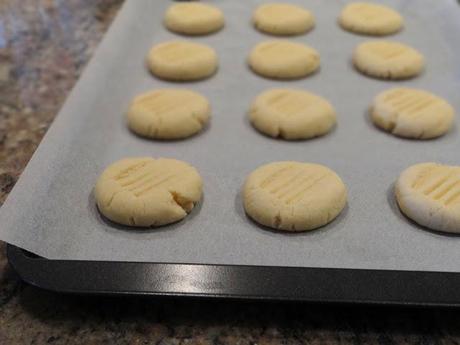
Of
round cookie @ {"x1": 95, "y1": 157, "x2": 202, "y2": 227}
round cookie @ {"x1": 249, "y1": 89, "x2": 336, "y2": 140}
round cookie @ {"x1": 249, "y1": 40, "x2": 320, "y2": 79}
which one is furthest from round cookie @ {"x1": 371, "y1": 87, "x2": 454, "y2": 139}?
round cookie @ {"x1": 95, "y1": 157, "x2": 202, "y2": 227}

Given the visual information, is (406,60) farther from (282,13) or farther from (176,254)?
(176,254)

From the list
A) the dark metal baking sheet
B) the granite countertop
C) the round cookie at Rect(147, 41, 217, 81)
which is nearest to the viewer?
the granite countertop

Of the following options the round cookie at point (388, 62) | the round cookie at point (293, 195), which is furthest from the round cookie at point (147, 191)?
the round cookie at point (388, 62)

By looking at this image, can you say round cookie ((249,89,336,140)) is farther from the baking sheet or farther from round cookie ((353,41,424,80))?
round cookie ((353,41,424,80))

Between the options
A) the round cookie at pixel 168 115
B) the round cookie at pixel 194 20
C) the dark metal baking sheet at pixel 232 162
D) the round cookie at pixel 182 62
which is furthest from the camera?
the round cookie at pixel 194 20

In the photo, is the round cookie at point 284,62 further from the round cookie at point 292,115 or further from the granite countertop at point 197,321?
the granite countertop at point 197,321

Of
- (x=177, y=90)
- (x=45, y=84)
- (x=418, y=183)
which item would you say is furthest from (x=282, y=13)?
(x=418, y=183)

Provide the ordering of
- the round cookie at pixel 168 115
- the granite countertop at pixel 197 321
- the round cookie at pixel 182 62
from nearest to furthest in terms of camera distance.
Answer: the granite countertop at pixel 197 321, the round cookie at pixel 168 115, the round cookie at pixel 182 62
